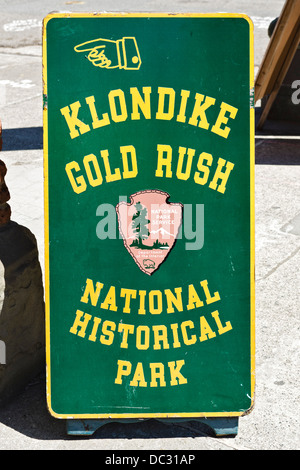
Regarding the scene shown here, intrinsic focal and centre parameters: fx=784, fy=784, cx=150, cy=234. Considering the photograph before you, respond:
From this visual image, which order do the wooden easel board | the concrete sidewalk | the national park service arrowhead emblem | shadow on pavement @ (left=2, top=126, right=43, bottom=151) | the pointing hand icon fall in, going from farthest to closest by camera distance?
shadow on pavement @ (left=2, top=126, right=43, bottom=151)
the wooden easel board
the concrete sidewalk
the national park service arrowhead emblem
the pointing hand icon

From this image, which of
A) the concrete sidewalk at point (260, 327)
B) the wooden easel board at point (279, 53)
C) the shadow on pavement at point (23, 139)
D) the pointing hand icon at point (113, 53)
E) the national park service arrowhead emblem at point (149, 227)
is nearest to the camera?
the pointing hand icon at point (113, 53)

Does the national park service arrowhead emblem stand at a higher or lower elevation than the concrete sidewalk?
higher

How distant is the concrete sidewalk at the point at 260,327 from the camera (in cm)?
384

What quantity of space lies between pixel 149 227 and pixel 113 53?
Result: 0.81 metres

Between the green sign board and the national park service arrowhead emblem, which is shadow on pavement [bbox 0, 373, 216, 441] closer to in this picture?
the green sign board

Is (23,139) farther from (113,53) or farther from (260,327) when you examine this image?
(113,53)

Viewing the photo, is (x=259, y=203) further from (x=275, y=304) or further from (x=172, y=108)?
(x=172, y=108)

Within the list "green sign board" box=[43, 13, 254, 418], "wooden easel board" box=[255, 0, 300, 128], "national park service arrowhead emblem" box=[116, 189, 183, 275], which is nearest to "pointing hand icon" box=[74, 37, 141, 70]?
"green sign board" box=[43, 13, 254, 418]

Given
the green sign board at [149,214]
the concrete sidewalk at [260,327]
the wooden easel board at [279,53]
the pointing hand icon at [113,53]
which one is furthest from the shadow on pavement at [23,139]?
the pointing hand icon at [113,53]

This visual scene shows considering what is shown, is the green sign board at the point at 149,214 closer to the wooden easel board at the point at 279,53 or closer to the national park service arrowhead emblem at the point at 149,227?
the national park service arrowhead emblem at the point at 149,227

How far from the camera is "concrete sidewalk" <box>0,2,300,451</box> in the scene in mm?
3842

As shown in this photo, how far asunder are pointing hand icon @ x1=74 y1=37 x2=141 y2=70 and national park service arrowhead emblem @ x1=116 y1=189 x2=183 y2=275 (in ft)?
1.96

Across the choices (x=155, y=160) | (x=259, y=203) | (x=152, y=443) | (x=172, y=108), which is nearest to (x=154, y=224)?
(x=155, y=160)

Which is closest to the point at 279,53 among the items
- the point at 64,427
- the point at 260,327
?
the point at 260,327
